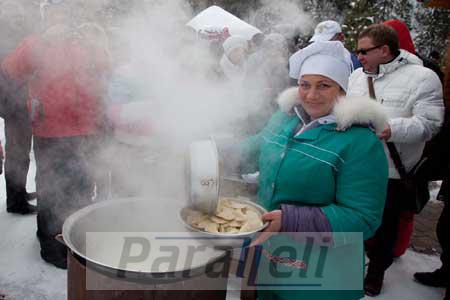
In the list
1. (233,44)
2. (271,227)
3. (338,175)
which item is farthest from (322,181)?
(233,44)

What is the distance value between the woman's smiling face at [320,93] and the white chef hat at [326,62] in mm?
27

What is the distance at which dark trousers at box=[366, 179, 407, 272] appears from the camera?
2979mm

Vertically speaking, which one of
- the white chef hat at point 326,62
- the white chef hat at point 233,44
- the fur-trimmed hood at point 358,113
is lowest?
the fur-trimmed hood at point 358,113

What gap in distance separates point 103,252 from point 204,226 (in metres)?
0.80

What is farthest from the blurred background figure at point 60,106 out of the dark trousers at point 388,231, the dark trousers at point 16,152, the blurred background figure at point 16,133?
the dark trousers at point 388,231

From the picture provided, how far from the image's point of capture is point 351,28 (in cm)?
747

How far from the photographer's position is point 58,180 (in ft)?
10.1

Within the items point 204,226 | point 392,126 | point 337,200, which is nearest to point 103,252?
point 204,226

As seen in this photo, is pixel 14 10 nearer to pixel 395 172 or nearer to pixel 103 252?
pixel 103 252

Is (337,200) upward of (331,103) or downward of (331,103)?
downward

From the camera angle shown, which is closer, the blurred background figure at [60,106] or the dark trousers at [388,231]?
the blurred background figure at [60,106]

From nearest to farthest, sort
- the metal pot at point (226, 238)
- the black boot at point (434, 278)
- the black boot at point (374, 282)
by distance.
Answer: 1. the metal pot at point (226, 238)
2. the black boot at point (374, 282)
3. the black boot at point (434, 278)

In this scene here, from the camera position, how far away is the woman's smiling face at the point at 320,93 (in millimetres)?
1649

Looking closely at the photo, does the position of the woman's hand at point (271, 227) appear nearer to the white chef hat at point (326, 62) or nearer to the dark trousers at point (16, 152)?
the white chef hat at point (326, 62)
